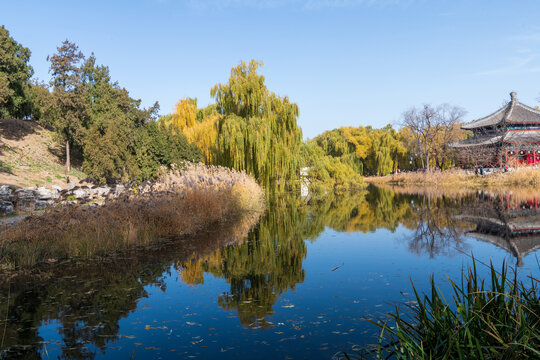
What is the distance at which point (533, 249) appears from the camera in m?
9.07

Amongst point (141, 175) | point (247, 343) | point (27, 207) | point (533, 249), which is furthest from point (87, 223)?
point (141, 175)

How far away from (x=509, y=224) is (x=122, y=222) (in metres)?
12.1

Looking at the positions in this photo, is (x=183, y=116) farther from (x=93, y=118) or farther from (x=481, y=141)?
(x=481, y=141)

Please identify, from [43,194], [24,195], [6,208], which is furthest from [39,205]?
[43,194]

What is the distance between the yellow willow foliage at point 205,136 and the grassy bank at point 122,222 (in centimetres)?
784

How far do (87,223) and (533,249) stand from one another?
10.7 m

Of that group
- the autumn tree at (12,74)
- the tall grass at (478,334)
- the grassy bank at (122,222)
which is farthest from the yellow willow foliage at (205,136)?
the tall grass at (478,334)

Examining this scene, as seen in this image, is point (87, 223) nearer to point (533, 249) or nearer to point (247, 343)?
point (247, 343)

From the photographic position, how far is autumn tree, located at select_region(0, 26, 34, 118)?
107 ft

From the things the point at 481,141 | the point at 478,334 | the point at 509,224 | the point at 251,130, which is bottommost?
→ the point at 509,224

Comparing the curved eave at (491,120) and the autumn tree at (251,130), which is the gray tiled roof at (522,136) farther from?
the autumn tree at (251,130)

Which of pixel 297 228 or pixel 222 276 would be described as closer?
pixel 222 276

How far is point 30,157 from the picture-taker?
32.6 meters

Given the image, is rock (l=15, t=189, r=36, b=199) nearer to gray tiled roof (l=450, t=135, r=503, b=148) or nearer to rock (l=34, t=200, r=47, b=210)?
rock (l=34, t=200, r=47, b=210)
